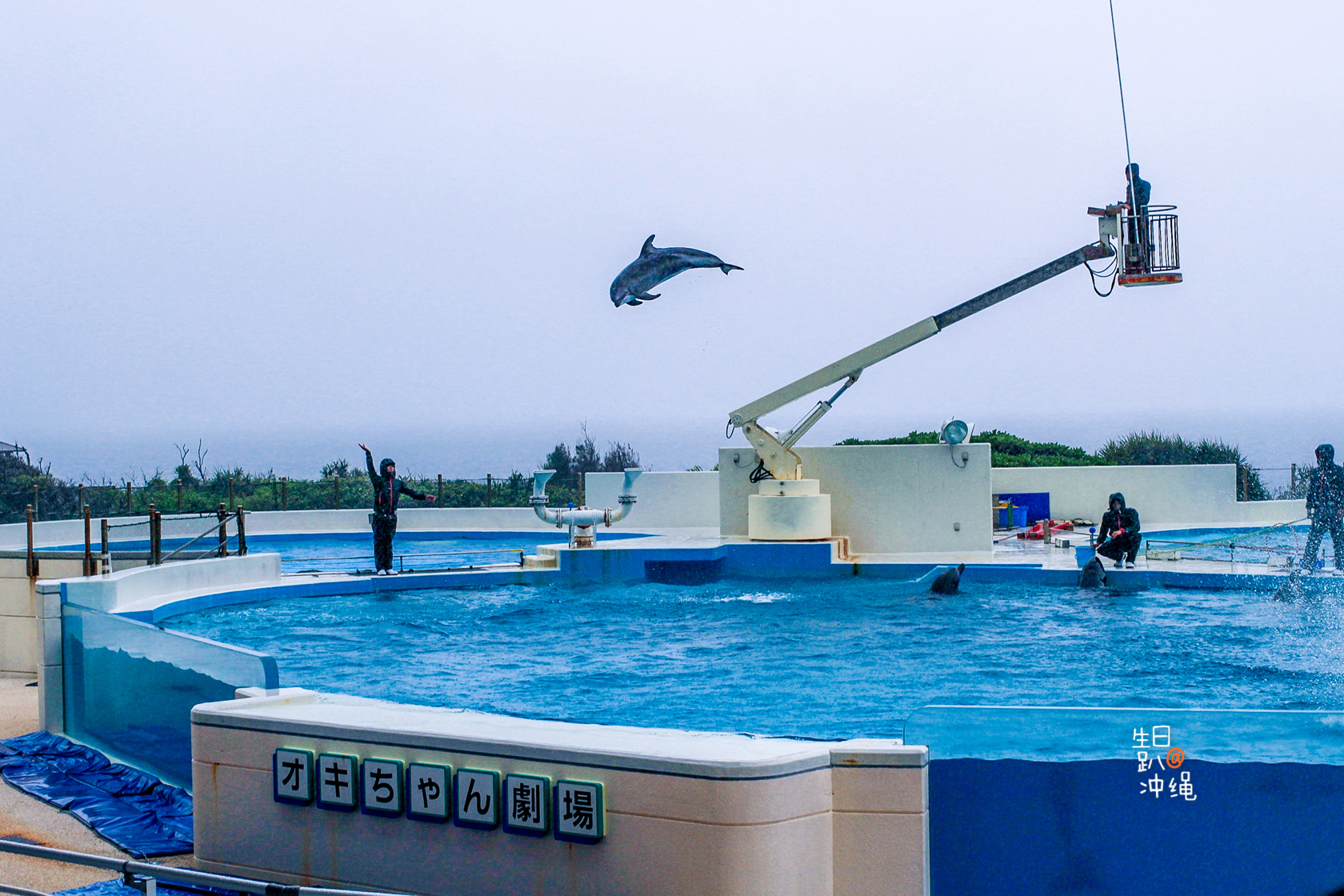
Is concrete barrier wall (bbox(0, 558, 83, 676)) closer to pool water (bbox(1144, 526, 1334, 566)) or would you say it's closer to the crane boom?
the crane boom

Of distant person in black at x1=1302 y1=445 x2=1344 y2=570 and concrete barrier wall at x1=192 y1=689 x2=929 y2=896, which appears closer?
concrete barrier wall at x1=192 y1=689 x2=929 y2=896

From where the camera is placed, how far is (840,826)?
180 inches

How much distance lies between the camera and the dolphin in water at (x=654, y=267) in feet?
48.9

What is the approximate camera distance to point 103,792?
672 centimetres

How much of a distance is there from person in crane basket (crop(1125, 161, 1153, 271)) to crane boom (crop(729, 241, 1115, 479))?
95 centimetres

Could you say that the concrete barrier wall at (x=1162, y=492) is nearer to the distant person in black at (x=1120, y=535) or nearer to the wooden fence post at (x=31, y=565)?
the distant person in black at (x=1120, y=535)

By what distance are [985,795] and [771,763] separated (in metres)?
0.86

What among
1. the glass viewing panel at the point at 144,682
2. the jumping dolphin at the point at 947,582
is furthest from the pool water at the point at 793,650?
the glass viewing panel at the point at 144,682

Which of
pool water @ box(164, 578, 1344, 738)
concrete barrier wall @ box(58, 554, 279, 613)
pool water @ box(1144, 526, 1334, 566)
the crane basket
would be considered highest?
the crane basket

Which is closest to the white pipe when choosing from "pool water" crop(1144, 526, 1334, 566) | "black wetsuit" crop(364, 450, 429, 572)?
"black wetsuit" crop(364, 450, 429, 572)

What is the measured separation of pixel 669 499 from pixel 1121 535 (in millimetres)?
7658

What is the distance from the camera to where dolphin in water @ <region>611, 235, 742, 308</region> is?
48.9 feet

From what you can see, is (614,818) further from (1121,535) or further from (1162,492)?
(1162,492)

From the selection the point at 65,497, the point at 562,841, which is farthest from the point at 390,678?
the point at 65,497
